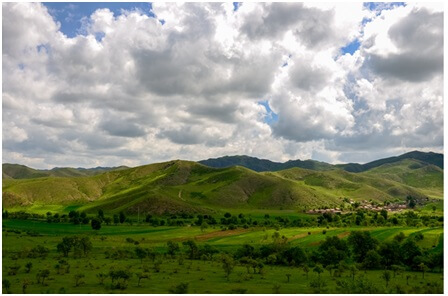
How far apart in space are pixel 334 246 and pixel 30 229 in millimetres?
159022

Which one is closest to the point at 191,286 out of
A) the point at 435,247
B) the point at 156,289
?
the point at 156,289

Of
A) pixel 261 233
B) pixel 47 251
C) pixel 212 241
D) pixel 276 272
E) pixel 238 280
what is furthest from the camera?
pixel 261 233

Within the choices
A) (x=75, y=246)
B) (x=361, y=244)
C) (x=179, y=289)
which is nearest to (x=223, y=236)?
(x=361, y=244)

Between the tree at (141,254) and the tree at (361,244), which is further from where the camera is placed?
the tree at (361,244)

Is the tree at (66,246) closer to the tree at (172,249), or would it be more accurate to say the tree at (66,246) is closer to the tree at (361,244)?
the tree at (172,249)

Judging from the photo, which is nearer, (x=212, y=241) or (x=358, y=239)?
(x=358, y=239)

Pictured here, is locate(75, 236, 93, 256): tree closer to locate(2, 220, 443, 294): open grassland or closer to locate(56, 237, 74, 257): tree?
locate(56, 237, 74, 257): tree

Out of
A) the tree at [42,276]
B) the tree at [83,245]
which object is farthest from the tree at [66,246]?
the tree at [42,276]

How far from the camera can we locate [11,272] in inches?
3568

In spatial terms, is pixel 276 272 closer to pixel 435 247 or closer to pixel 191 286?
pixel 191 286

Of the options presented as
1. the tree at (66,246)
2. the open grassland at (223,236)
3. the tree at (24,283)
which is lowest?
the open grassland at (223,236)

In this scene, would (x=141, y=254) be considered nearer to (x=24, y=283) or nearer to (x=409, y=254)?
(x=24, y=283)

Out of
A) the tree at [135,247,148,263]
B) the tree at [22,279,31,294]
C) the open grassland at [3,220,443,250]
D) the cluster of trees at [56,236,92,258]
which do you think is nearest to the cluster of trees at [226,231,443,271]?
the open grassland at [3,220,443,250]

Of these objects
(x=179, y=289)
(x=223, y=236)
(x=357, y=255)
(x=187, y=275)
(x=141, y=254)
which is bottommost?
(x=223, y=236)
